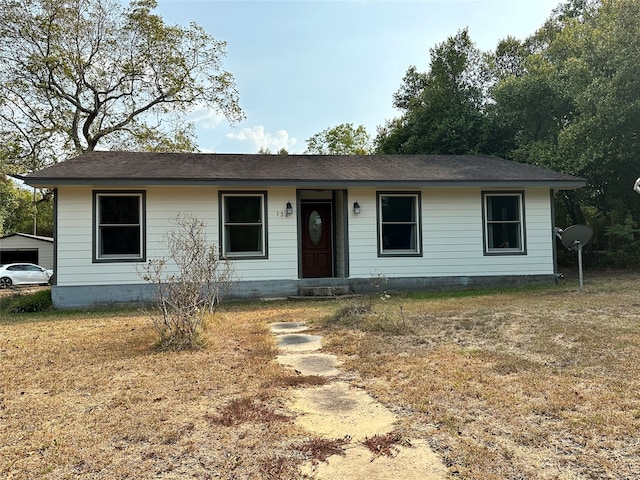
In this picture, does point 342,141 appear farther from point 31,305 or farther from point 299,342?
point 299,342

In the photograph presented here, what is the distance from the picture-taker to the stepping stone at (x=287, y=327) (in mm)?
6508

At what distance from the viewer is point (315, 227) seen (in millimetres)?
11414

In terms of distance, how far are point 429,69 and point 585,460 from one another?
75.0 feet

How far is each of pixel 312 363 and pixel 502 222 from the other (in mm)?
7973

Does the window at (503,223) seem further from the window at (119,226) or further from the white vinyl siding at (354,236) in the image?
the window at (119,226)

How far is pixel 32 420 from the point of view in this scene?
3.23 m

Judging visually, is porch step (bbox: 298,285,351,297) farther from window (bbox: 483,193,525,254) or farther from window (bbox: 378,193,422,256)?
window (bbox: 483,193,525,254)

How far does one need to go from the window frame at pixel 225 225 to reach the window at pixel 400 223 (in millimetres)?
2724

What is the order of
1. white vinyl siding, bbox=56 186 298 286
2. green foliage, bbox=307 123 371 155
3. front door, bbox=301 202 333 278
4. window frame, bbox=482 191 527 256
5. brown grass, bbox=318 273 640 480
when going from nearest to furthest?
brown grass, bbox=318 273 640 480 < white vinyl siding, bbox=56 186 298 286 < window frame, bbox=482 191 527 256 < front door, bbox=301 202 333 278 < green foliage, bbox=307 123 371 155

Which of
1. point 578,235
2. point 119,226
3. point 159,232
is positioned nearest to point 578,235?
point 578,235

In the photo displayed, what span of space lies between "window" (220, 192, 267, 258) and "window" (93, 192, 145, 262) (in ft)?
5.90

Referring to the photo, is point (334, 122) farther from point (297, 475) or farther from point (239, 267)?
point (297, 475)

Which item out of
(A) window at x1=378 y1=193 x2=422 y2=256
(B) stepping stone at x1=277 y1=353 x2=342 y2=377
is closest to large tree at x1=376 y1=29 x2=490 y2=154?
(A) window at x1=378 y1=193 x2=422 y2=256

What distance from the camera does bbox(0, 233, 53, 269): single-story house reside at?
24.4 m
